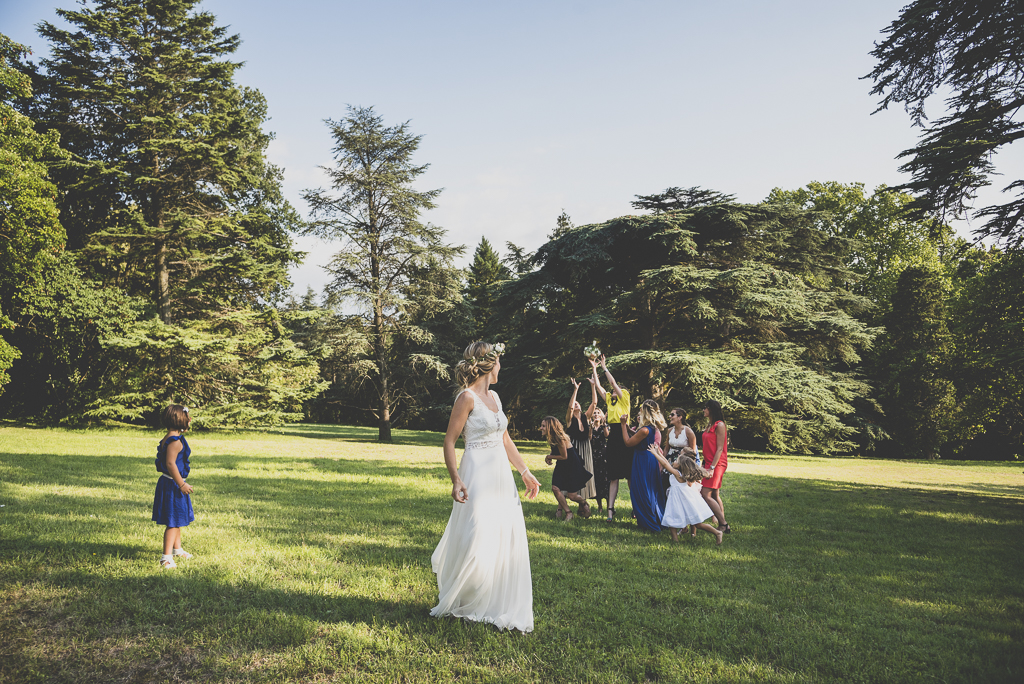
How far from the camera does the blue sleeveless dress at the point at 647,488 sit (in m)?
8.57

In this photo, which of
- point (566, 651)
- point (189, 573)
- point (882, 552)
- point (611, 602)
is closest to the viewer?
point (566, 651)

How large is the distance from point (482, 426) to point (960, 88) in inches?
462

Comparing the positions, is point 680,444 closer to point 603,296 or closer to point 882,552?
point 882,552

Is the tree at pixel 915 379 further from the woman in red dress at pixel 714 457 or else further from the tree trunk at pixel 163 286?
the tree trunk at pixel 163 286

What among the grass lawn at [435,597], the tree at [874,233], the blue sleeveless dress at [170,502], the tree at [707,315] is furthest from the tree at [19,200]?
the tree at [874,233]

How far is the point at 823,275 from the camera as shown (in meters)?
27.7

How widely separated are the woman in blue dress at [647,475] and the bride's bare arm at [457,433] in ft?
14.8

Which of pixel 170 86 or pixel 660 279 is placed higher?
pixel 170 86

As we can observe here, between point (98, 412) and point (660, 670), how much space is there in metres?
26.8

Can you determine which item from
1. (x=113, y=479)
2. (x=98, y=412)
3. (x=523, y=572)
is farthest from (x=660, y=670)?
(x=98, y=412)

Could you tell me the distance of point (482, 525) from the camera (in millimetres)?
4496

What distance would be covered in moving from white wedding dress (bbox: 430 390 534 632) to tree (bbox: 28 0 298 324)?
24.5 meters

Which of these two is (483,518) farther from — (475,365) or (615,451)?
(615,451)

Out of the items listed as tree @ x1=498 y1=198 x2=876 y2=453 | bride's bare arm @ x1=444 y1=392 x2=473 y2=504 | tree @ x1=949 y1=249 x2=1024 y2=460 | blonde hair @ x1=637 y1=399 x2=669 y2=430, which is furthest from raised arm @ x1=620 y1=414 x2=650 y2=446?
tree @ x1=498 y1=198 x2=876 y2=453
